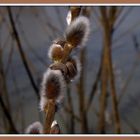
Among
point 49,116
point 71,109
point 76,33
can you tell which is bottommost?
point 71,109

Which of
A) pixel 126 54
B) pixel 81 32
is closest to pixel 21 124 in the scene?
pixel 126 54

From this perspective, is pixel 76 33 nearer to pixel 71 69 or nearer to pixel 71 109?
pixel 71 69

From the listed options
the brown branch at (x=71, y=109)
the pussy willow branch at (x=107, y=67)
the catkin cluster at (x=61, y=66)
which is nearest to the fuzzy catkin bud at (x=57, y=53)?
the catkin cluster at (x=61, y=66)

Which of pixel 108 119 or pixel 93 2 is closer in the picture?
pixel 93 2

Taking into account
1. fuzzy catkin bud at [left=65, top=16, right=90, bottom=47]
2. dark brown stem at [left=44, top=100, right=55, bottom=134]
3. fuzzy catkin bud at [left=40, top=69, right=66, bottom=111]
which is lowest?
dark brown stem at [left=44, top=100, right=55, bottom=134]

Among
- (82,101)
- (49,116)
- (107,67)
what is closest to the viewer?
(49,116)

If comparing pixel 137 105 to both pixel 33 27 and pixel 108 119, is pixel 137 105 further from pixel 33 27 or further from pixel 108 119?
pixel 33 27

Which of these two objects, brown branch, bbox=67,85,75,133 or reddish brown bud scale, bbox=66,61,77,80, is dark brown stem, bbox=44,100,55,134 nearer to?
reddish brown bud scale, bbox=66,61,77,80

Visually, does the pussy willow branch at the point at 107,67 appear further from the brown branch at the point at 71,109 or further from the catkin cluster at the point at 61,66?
the catkin cluster at the point at 61,66

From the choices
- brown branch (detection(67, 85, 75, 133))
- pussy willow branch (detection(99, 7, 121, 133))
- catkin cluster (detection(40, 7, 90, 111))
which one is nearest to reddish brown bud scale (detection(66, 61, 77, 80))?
catkin cluster (detection(40, 7, 90, 111))

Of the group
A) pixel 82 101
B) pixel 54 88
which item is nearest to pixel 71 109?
pixel 82 101

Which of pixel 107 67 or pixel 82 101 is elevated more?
pixel 107 67
